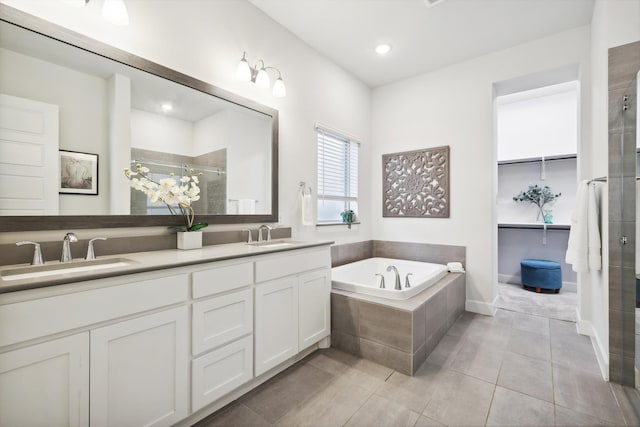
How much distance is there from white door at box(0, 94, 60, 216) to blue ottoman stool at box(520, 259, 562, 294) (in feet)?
16.8

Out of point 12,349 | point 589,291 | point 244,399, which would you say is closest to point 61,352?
point 12,349

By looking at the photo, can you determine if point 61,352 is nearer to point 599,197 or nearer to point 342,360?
point 342,360

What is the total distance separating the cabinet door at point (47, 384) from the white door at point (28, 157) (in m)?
0.72

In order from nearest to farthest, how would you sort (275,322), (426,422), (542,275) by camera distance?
1. (426,422)
2. (275,322)
3. (542,275)

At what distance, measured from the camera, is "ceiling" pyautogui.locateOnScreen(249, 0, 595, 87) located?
2496 millimetres

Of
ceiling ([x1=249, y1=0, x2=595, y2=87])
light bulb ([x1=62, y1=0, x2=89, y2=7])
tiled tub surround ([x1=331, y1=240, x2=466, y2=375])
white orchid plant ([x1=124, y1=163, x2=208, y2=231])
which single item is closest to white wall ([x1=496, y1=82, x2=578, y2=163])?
ceiling ([x1=249, y1=0, x2=595, y2=87])

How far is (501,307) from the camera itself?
3.49 meters

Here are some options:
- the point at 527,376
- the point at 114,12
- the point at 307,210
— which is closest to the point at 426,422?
the point at 527,376

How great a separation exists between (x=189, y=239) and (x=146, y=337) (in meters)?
0.70

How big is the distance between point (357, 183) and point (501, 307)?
2.30m

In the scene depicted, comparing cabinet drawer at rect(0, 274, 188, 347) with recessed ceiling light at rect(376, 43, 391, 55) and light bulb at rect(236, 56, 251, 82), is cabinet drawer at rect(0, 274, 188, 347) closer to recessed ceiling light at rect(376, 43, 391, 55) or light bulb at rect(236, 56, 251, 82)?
light bulb at rect(236, 56, 251, 82)

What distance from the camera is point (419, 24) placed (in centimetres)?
275

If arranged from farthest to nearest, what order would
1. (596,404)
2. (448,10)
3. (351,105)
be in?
(351,105) < (448,10) < (596,404)

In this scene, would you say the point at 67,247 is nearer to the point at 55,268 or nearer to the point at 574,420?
the point at 55,268
